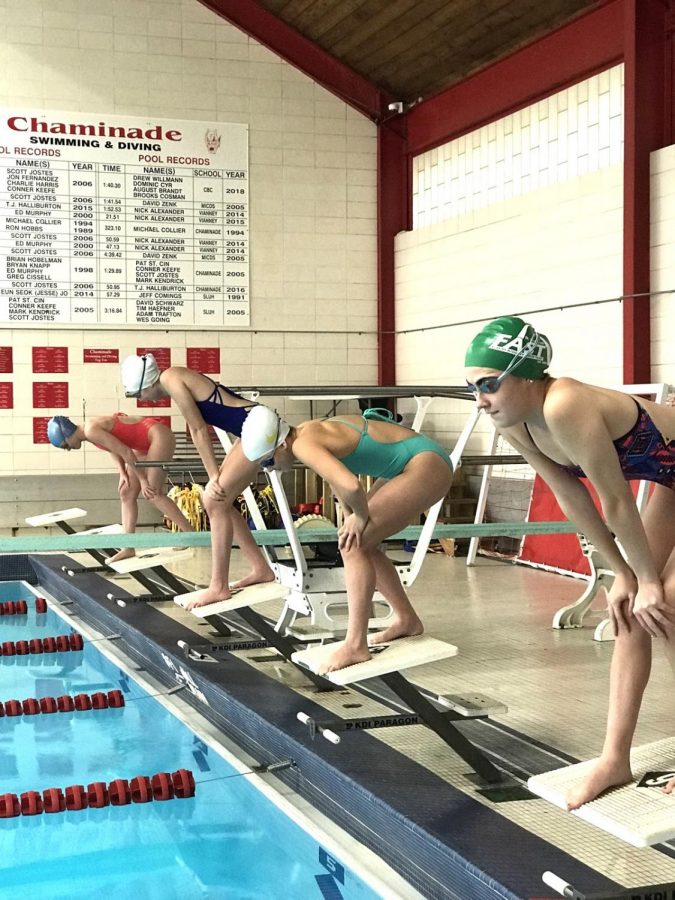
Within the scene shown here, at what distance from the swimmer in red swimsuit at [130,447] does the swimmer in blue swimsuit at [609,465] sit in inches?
217

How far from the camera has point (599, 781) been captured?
2926mm

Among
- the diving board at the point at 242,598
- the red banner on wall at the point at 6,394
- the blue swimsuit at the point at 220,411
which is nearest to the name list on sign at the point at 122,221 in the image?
the red banner on wall at the point at 6,394

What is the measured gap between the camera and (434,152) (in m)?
13.0

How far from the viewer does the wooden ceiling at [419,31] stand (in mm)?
10703

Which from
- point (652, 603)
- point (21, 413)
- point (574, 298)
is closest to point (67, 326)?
point (21, 413)

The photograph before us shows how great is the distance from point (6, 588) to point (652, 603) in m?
8.92

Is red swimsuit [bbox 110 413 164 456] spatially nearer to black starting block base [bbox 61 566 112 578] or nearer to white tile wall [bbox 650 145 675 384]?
black starting block base [bbox 61 566 112 578]

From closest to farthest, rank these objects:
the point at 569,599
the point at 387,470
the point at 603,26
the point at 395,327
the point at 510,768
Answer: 1. the point at 510,768
2. the point at 387,470
3. the point at 569,599
4. the point at 603,26
5. the point at 395,327

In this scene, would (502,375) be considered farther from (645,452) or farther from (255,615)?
(255,615)

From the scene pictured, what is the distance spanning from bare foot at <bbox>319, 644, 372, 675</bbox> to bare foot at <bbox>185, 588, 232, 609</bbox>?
5.70ft

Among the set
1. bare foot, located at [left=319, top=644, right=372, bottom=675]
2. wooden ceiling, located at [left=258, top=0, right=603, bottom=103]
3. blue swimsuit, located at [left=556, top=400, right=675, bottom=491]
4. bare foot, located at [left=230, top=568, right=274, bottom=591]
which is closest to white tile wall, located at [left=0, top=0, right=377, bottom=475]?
wooden ceiling, located at [left=258, top=0, right=603, bottom=103]

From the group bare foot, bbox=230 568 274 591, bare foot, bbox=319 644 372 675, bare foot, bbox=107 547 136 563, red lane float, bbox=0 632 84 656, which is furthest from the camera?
bare foot, bbox=107 547 136 563

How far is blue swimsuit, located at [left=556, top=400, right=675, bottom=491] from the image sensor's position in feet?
9.82

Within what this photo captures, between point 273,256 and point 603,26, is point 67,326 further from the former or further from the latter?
point 603,26
